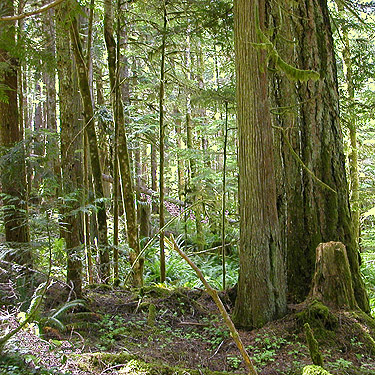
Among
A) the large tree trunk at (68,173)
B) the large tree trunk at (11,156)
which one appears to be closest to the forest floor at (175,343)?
the large tree trunk at (68,173)

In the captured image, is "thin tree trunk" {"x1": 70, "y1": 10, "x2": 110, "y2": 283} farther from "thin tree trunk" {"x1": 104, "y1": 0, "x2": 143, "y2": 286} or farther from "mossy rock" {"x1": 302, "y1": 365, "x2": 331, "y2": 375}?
"mossy rock" {"x1": 302, "y1": 365, "x2": 331, "y2": 375}

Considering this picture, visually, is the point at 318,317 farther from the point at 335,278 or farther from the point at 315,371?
the point at 315,371

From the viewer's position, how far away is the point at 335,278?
13.7 ft

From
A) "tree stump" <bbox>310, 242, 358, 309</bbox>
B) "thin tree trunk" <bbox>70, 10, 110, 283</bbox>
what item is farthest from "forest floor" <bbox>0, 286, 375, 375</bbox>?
"thin tree trunk" <bbox>70, 10, 110, 283</bbox>

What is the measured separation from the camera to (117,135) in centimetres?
689

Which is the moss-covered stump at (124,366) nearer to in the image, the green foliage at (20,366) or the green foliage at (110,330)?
the green foliage at (20,366)

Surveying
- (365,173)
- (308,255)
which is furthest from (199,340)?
(365,173)

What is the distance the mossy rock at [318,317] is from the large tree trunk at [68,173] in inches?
98.5

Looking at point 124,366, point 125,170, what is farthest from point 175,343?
point 125,170

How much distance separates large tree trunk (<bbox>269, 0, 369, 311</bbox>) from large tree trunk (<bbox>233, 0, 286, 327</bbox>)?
0.62m

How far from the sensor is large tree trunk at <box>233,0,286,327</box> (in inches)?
161

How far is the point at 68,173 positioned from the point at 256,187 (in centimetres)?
260

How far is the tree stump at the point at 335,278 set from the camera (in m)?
4.15

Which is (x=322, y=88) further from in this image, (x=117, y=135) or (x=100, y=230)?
(x=100, y=230)
